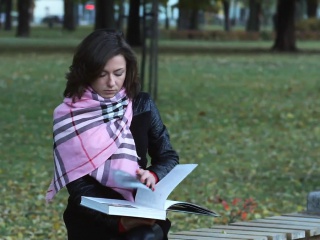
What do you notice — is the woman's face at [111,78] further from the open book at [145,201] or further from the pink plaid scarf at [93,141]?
the open book at [145,201]

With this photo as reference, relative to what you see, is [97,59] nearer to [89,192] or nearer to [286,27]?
[89,192]

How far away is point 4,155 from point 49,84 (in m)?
9.38

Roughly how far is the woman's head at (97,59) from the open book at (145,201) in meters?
0.40

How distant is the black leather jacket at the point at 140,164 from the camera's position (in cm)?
428

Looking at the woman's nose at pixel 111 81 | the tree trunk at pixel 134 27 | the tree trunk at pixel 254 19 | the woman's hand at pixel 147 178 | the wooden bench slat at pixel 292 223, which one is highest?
the woman's nose at pixel 111 81

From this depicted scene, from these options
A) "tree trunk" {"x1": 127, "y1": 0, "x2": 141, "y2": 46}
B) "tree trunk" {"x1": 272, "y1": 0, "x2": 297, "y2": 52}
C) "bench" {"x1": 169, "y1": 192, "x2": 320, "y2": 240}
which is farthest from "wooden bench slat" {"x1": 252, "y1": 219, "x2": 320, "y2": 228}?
"tree trunk" {"x1": 127, "y1": 0, "x2": 141, "y2": 46}

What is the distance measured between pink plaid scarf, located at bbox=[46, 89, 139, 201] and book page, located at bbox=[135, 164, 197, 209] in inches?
5.0

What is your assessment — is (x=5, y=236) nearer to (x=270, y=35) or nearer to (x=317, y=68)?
(x=317, y=68)

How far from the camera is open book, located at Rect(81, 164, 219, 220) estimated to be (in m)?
4.00

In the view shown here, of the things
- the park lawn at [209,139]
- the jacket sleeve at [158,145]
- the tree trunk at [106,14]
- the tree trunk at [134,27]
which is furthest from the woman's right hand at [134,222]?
the tree trunk at [134,27]

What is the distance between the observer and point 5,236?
306 inches

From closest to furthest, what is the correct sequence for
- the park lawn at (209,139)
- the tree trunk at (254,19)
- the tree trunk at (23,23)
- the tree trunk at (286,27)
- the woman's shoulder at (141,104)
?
the woman's shoulder at (141,104), the park lawn at (209,139), the tree trunk at (286,27), the tree trunk at (23,23), the tree trunk at (254,19)

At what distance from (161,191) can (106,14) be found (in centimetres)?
2441

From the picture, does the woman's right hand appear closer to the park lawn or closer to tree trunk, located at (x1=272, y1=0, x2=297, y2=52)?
the park lawn
